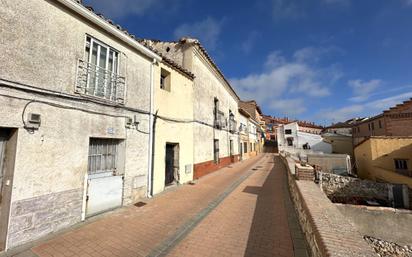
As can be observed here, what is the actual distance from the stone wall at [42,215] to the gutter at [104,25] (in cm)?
466

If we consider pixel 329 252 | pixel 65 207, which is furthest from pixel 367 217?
pixel 65 207

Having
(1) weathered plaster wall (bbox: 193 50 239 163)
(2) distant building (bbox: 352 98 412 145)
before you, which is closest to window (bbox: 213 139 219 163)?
(1) weathered plaster wall (bbox: 193 50 239 163)

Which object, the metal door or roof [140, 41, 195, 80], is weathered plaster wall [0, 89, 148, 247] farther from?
roof [140, 41, 195, 80]

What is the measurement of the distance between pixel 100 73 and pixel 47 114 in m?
1.97

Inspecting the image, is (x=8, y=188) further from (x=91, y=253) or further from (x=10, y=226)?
(x=91, y=253)

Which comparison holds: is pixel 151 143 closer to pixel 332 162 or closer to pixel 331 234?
pixel 331 234

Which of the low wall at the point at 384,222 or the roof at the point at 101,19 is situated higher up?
the roof at the point at 101,19

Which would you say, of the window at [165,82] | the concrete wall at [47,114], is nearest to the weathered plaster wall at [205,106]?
the window at [165,82]

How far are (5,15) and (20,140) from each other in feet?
8.25

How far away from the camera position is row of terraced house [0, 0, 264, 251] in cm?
401

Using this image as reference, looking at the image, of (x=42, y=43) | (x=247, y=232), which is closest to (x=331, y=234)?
(x=247, y=232)

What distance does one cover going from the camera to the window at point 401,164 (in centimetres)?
1676

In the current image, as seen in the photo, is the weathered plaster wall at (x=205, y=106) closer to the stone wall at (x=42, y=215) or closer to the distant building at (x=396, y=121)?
the stone wall at (x=42, y=215)

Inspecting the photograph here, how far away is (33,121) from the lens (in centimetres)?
422
